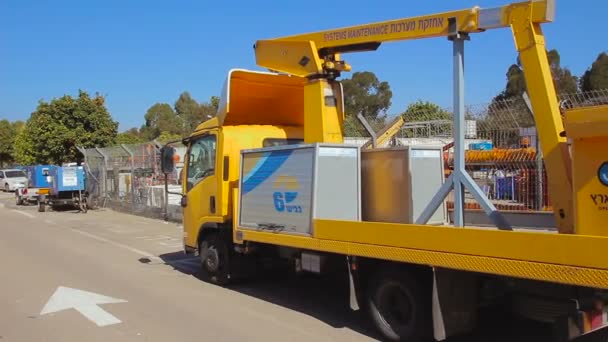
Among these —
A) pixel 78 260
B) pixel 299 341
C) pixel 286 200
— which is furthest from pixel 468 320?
pixel 78 260

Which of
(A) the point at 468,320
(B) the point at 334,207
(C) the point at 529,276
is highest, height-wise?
(B) the point at 334,207

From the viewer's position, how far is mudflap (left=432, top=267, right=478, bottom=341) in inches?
200

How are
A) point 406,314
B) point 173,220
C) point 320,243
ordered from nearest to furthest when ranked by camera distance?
point 406,314 < point 320,243 < point 173,220

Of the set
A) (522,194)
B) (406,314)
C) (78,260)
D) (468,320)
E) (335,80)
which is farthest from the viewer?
(78,260)

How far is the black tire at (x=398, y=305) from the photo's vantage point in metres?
5.40

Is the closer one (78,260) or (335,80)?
(335,80)

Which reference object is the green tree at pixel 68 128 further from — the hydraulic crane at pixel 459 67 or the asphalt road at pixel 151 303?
the hydraulic crane at pixel 459 67

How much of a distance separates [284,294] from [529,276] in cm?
451

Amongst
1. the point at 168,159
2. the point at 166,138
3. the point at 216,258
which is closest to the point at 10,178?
the point at 166,138

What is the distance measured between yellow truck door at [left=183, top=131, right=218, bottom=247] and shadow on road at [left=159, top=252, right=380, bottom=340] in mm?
1027

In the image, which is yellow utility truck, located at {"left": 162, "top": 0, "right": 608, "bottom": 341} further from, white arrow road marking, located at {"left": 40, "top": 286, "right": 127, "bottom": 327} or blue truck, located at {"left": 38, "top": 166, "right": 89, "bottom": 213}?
blue truck, located at {"left": 38, "top": 166, "right": 89, "bottom": 213}

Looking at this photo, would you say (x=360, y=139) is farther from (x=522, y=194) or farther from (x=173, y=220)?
(x=173, y=220)

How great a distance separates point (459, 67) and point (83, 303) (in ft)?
18.2

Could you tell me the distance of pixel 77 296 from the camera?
7965mm
